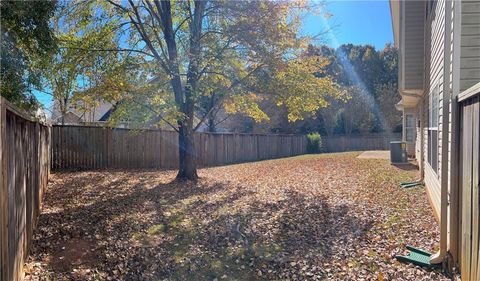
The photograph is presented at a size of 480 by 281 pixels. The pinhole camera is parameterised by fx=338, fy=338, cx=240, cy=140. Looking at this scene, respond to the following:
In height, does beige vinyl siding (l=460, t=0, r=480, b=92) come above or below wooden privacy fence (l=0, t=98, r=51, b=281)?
above

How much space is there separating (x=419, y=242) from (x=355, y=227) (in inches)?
39.3

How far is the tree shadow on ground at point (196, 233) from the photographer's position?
159 inches

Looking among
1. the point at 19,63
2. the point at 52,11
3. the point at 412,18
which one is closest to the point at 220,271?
the point at 19,63

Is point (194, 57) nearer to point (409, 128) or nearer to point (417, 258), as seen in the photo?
point (417, 258)

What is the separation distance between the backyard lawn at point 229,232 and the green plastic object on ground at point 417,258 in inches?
4.9

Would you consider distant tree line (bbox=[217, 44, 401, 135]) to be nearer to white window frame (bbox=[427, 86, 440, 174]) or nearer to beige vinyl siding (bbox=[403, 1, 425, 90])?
beige vinyl siding (bbox=[403, 1, 425, 90])

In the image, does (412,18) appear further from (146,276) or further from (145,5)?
(146,276)

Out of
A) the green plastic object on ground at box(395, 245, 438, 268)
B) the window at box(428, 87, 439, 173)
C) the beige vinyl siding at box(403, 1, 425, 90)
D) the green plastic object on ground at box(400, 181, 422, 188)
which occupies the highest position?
the beige vinyl siding at box(403, 1, 425, 90)

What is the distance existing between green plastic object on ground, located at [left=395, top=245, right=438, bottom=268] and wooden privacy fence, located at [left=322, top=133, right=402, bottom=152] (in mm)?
25891

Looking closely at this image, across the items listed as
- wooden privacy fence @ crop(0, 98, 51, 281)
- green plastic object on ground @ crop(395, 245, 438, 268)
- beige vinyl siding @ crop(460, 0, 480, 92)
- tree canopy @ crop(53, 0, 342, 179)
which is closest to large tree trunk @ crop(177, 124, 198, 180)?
tree canopy @ crop(53, 0, 342, 179)

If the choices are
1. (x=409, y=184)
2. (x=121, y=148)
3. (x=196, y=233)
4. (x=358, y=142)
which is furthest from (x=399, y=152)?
(x=358, y=142)

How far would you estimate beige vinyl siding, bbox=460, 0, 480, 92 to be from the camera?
3871 mm

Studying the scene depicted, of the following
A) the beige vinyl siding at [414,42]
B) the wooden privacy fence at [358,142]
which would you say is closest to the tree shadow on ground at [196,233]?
the beige vinyl siding at [414,42]

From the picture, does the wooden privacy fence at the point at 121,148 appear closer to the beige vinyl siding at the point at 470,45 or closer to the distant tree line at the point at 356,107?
the beige vinyl siding at the point at 470,45
